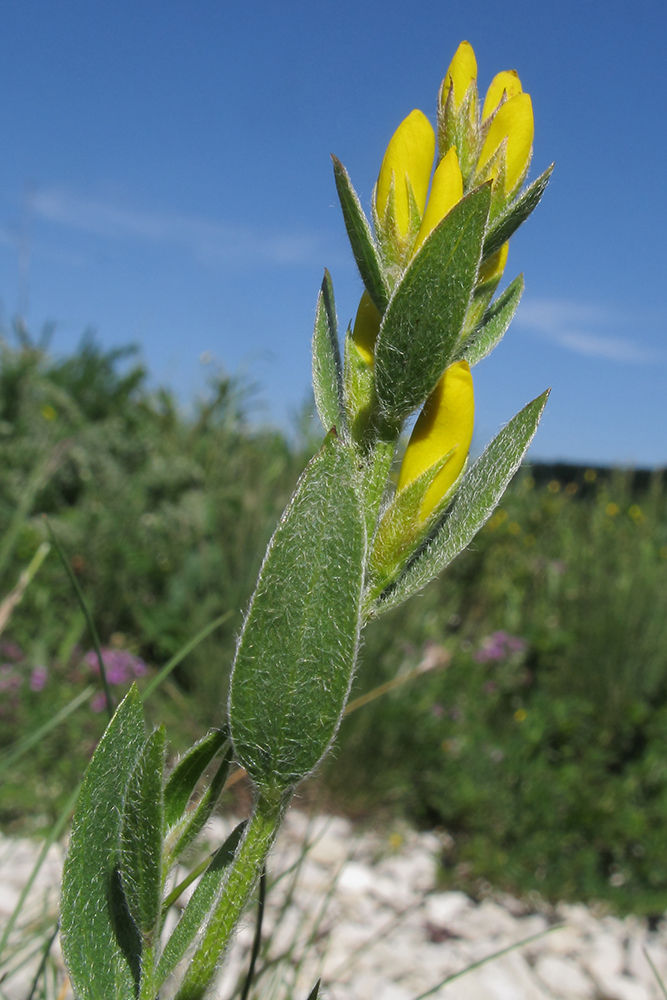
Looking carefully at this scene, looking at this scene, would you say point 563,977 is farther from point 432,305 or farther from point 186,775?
point 432,305

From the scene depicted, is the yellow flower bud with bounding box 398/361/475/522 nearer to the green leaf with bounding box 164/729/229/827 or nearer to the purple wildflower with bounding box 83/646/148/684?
the green leaf with bounding box 164/729/229/827

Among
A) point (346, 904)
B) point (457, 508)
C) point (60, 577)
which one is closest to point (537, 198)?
point (457, 508)

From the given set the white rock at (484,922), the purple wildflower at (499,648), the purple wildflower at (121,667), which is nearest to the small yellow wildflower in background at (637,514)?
the purple wildflower at (499,648)

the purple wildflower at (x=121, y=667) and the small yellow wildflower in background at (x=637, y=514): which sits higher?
the purple wildflower at (x=121, y=667)

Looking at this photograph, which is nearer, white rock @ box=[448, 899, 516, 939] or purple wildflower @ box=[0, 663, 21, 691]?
white rock @ box=[448, 899, 516, 939]

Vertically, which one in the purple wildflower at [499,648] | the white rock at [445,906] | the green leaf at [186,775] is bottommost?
the white rock at [445,906]

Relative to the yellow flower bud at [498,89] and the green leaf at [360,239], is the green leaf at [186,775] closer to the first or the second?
the green leaf at [360,239]

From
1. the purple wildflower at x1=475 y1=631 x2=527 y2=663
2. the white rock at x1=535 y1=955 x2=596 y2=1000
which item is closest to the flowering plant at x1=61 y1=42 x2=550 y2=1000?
the white rock at x1=535 y1=955 x2=596 y2=1000
